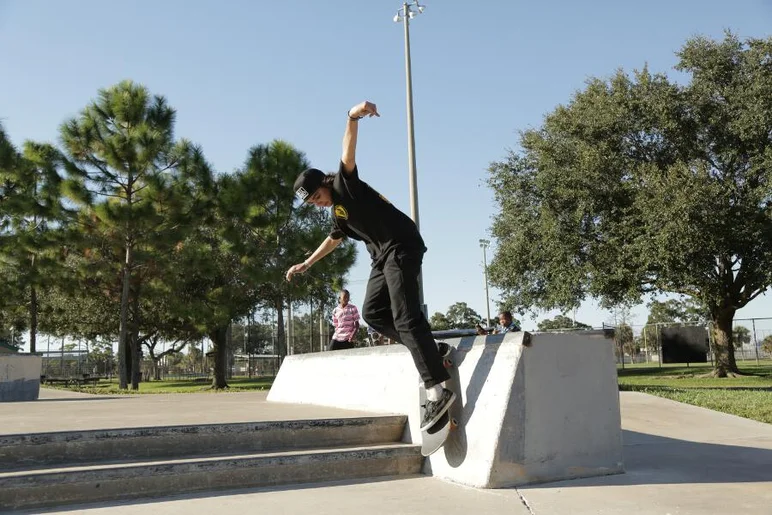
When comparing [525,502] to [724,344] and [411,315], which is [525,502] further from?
[724,344]

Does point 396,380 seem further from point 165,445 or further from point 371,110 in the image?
point 371,110

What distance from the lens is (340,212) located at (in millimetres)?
3826

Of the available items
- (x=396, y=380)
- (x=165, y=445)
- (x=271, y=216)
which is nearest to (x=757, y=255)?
(x=271, y=216)

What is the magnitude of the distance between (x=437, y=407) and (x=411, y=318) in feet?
1.78

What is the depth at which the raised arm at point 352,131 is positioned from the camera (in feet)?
11.5

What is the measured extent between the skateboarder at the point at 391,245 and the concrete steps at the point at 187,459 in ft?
1.86

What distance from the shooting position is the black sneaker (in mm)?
3725

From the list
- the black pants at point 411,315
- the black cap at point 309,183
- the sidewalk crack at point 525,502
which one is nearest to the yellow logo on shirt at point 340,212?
the black cap at point 309,183

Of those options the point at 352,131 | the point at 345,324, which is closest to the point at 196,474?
the point at 352,131

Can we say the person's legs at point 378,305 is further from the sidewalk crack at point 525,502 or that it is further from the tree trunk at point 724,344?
the tree trunk at point 724,344

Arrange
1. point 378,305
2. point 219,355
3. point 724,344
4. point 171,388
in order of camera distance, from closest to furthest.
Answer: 1. point 378,305
2. point 724,344
3. point 219,355
4. point 171,388

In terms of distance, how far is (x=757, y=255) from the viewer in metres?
21.2

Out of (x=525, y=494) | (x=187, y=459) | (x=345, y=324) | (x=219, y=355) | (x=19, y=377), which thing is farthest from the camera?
(x=219, y=355)

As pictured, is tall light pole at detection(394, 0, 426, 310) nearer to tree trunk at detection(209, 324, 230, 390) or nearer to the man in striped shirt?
the man in striped shirt
